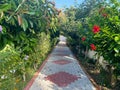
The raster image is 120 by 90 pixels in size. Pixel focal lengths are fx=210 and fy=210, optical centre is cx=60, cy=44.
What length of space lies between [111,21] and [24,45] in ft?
10.4

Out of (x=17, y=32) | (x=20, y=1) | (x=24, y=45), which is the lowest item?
(x=24, y=45)

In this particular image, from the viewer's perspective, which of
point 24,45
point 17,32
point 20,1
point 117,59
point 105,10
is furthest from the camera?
point 105,10

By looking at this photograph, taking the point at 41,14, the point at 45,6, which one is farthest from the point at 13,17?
the point at 45,6

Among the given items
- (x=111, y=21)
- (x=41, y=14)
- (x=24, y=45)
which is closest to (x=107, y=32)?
(x=111, y=21)

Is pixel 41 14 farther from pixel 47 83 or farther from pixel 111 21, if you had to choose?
pixel 47 83

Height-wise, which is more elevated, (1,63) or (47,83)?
(1,63)

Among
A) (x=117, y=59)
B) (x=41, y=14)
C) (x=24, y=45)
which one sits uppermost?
(x=41, y=14)

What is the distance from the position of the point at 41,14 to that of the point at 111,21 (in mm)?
2432

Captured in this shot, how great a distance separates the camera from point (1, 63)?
5.09 meters

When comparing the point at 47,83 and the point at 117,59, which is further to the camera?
the point at 47,83

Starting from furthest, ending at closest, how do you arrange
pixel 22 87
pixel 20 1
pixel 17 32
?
1. pixel 22 87
2. pixel 17 32
3. pixel 20 1

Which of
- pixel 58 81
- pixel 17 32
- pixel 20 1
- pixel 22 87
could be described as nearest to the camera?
pixel 20 1

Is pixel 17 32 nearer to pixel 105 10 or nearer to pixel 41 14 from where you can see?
pixel 41 14

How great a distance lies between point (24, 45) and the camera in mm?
7527
